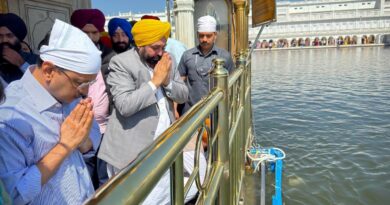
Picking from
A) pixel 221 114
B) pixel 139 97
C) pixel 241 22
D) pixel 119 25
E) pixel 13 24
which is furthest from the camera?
pixel 241 22

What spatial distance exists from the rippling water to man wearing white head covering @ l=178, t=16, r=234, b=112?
2.49 metres

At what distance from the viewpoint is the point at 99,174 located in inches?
86.0

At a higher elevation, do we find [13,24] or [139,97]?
[13,24]

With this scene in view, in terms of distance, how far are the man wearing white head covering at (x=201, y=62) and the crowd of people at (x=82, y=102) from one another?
0.03 ft

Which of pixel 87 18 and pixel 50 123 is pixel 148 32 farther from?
pixel 87 18

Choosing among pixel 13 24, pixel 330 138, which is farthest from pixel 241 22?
pixel 330 138

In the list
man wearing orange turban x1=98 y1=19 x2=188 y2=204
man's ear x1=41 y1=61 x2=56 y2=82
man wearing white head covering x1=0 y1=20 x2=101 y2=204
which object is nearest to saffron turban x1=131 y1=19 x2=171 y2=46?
man wearing orange turban x1=98 y1=19 x2=188 y2=204

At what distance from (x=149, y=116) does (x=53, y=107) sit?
74 cm

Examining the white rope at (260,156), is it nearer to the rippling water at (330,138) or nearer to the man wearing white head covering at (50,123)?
the rippling water at (330,138)

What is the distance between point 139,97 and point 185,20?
742 centimetres

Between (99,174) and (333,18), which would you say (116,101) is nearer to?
(99,174)

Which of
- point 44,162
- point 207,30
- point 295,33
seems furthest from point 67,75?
point 295,33

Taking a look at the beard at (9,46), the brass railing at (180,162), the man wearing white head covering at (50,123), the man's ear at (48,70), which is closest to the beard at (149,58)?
the brass railing at (180,162)

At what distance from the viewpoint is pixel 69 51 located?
4.33 ft
